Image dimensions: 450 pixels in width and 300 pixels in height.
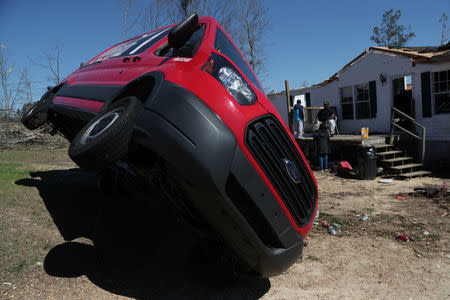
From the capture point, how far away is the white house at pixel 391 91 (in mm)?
10406

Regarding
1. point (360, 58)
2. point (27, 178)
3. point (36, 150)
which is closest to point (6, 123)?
point (36, 150)

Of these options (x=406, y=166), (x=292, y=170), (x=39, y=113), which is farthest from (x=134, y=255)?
(x=406, y=166)

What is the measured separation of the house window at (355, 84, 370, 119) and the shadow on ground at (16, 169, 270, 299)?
11.5 meters

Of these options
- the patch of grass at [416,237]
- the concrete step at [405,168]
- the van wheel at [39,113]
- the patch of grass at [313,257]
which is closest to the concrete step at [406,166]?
the concrete step at [405,168]

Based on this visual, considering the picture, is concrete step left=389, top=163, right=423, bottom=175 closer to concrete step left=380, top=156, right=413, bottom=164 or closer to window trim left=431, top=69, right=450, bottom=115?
concrete step left=380, top=156, right=413, bottom=164

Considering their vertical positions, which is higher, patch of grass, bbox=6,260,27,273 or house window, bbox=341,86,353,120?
house window, bbox=341,86,353,120

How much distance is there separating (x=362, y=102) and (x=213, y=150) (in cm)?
1315

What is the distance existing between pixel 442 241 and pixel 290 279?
250 cm

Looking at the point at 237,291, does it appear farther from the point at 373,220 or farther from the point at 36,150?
the point at 36,150

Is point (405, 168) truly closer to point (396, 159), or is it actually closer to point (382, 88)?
point (396, 159)

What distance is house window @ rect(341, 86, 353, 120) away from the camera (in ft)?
45.5

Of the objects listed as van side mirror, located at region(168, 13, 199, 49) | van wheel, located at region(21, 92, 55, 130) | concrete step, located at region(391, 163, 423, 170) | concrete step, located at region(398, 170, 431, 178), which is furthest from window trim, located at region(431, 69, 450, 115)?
van wheel, located at region(21, 92, 55, 130)

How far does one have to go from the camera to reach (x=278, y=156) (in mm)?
2141

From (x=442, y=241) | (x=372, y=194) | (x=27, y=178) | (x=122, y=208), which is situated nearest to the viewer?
(x=442, y=241)
